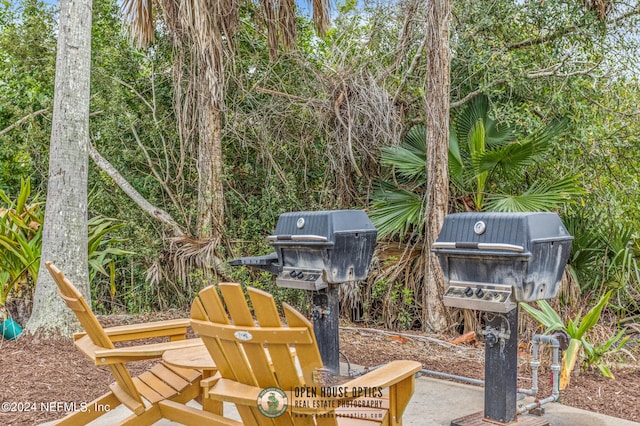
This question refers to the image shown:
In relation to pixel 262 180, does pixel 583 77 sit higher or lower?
higher

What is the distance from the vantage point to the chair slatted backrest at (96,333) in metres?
2.64

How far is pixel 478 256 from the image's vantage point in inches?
111

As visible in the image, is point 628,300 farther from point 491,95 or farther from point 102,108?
point 102,108

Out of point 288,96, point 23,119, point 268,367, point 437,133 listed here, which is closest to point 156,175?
point 288,96

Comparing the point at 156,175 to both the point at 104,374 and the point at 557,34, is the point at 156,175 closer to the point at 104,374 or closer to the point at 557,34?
the point at 104,374

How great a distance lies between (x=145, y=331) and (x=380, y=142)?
3.85m

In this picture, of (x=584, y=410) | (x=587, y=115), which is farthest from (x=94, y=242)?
(x=587, y=115)

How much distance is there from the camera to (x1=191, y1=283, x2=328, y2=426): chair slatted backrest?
1928mm

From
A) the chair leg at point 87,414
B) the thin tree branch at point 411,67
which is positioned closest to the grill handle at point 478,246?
the chair leg at point 87,414

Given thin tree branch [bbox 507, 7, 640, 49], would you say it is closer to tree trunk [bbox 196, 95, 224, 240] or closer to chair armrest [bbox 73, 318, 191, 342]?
tree trunk [bbox 196, 95, 224, 240]

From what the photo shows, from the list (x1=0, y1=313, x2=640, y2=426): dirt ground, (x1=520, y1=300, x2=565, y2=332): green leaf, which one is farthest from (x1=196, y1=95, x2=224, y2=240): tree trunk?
(x1=520, y1=300, x2=565, y2=332): green leaf

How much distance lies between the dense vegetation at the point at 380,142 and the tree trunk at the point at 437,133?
26 centimetres

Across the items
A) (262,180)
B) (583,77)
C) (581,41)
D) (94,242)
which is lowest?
(94,242)

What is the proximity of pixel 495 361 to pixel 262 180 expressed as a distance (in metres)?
4.80
